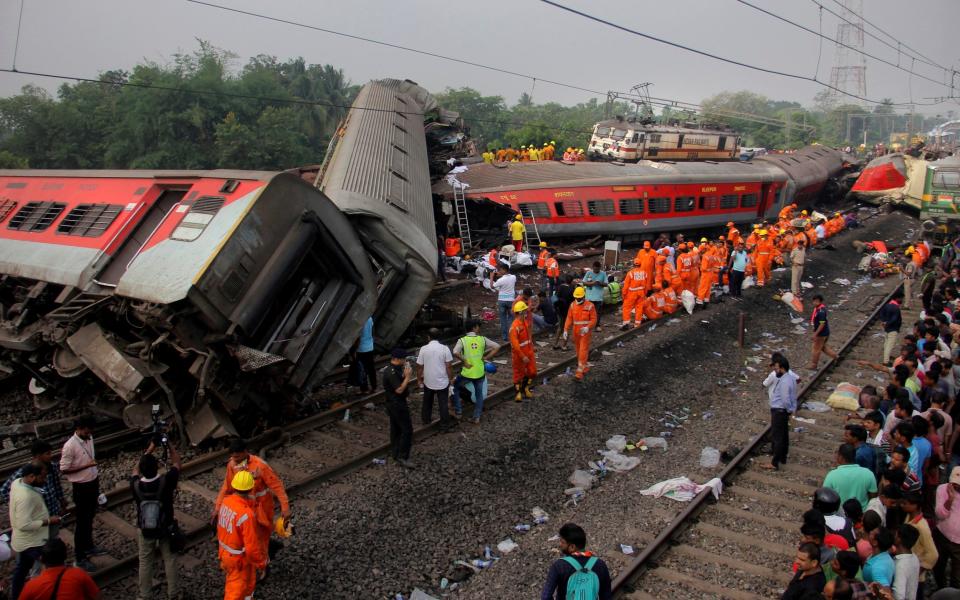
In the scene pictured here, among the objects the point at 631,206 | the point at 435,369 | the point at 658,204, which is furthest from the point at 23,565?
the point at 658,204

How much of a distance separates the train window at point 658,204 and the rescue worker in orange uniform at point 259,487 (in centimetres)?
1781

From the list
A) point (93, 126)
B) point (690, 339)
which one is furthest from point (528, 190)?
point (93, 126)

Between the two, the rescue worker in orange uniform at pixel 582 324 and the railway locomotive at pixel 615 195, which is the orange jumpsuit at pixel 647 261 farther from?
the railway locomotive at pixel 615 195

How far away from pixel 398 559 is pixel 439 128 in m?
19.9

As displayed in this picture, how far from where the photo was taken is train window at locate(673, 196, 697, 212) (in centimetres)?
2177

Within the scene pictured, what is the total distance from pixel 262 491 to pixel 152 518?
82 cm

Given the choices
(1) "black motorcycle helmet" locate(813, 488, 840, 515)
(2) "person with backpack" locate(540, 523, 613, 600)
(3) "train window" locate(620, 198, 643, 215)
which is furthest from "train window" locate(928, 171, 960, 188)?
(2) "person with backpack" locate(540, 523, 613, 600)

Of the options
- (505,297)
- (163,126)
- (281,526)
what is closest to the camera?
(281,526)

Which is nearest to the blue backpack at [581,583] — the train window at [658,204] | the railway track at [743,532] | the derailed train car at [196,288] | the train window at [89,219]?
the railway track at [743,532]

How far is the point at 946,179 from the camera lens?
2308 cm

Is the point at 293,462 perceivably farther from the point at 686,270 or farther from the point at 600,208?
the point at 600,208

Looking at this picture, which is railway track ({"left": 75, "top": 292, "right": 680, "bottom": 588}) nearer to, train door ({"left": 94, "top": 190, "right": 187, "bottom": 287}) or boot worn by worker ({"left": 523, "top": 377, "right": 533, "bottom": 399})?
boot worn by worker ({"left": 523, "top": 377, "right": 533, "bottom": 399})

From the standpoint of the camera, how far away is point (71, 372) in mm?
7355

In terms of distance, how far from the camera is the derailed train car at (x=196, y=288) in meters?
6.78
